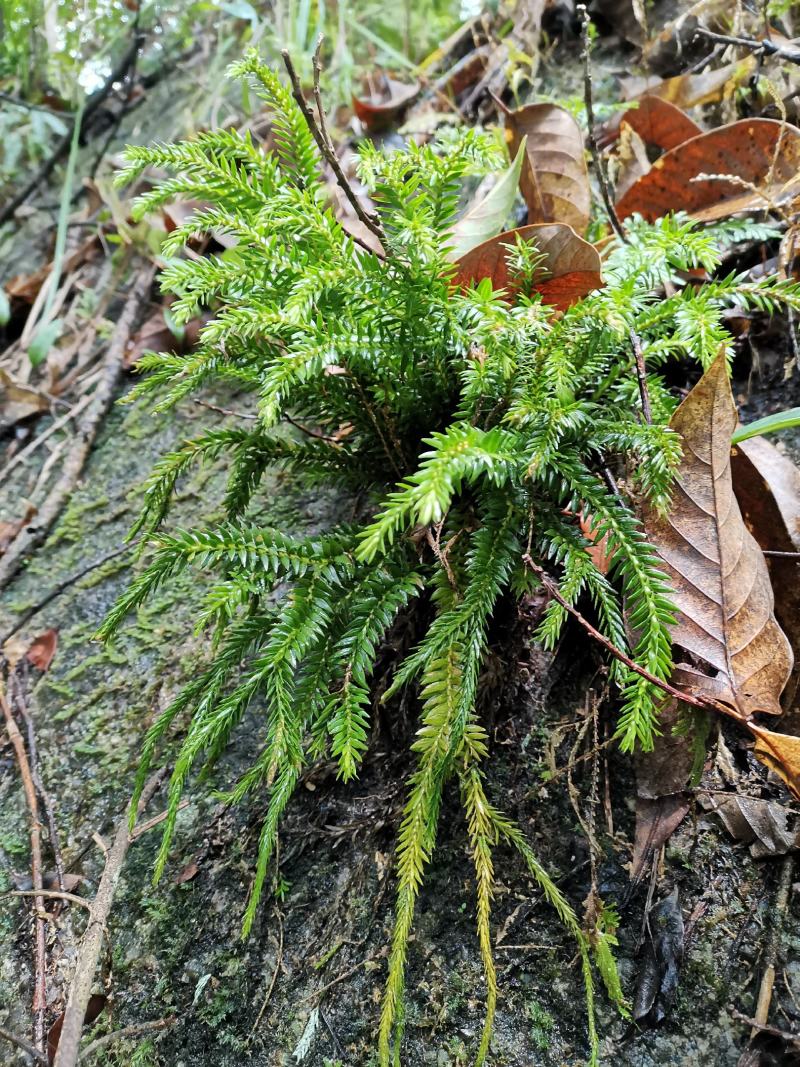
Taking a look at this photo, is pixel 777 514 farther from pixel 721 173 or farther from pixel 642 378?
pixel 721 173

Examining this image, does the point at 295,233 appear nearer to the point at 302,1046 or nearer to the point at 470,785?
the point at 470,785

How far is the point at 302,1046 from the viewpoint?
3.53 feet

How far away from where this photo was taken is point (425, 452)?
1.10 m

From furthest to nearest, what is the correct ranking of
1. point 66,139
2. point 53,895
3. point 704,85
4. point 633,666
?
point 66,139 < point 704,85 < point 53,895 < point 633,666

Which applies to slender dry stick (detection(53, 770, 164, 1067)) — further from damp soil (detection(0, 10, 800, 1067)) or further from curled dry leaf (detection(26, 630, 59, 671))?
curled dry leaf (detection(26, 630, 59, 671))

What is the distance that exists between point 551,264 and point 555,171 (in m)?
0.59

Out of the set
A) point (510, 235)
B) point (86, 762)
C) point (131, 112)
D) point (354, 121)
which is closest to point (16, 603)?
point (86, 762)

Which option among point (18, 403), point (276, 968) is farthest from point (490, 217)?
point (18, 403)

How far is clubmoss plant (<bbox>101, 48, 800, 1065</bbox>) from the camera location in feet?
3.46

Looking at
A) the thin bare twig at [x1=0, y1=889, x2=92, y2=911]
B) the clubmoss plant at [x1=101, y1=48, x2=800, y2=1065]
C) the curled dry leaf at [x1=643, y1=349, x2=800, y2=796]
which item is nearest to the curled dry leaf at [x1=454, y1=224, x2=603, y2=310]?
the clubmoss plant at [x1=101, y1=48, x2=800, y2=1065]

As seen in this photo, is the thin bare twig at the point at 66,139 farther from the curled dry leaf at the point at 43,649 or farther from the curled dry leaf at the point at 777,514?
the curled dry leaf at the point at 777,514

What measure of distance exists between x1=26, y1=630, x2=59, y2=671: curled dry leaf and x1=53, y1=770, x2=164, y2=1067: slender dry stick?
2.08 ft

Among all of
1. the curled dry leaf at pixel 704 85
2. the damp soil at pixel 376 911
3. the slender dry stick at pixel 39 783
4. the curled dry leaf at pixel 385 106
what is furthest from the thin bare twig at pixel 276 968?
the curled dry leaf at pixel 385 106

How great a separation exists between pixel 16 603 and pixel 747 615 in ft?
6.28
